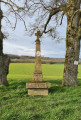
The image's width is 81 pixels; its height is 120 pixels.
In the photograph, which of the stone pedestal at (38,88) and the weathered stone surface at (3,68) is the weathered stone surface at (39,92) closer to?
the stone pedestal at (38,88)

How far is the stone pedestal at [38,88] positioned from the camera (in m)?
7.89

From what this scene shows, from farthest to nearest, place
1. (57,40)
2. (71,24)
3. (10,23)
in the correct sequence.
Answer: (57,40), (10,23), (71,24)

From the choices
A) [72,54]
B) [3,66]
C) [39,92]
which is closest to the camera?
[39,92]

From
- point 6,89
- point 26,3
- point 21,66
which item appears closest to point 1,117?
point 6,89

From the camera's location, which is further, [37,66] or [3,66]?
[3,66]

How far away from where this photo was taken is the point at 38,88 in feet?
26.3

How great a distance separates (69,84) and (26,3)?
6777 millimetres

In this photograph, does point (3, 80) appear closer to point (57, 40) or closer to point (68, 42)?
point (68, 42)

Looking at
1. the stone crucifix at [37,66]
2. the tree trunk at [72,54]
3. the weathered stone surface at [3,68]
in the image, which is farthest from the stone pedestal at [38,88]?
the weathered stone surface at [3,68]

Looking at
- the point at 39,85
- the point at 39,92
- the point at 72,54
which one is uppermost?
the point at 72,54

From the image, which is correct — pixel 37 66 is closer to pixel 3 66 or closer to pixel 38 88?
pixel 38 88

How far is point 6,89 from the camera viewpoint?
904cm

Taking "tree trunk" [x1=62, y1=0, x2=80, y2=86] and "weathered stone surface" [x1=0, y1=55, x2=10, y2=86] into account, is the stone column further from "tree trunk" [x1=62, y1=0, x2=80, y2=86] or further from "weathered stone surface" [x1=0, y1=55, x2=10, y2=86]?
"weathered stone surface" [x1=0, y1=55, x2=10, y2=86]

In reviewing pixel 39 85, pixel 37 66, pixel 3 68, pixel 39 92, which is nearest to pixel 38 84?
pixel 39 85
